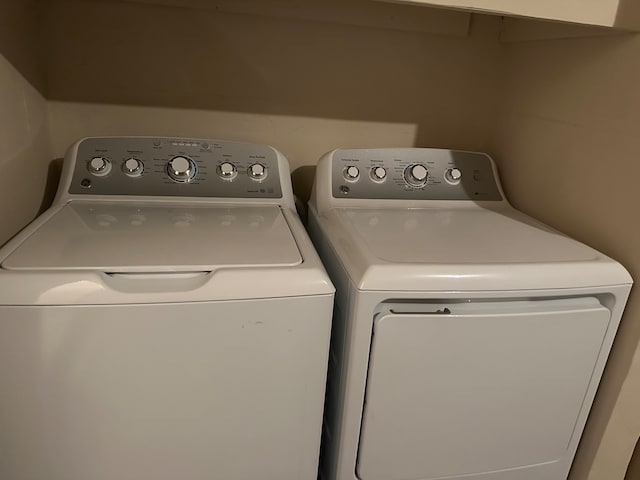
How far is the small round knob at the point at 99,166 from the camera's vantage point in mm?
1184

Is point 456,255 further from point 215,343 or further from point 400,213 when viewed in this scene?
point 215,343

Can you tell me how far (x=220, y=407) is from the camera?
891mm

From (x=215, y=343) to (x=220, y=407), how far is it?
0.13 metres

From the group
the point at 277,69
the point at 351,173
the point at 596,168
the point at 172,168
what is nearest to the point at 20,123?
the point at 172,168

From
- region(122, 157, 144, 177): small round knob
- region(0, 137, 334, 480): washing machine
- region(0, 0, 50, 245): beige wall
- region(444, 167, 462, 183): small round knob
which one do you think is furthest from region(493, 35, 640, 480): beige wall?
region(0, 0, 50, 245): beige wall

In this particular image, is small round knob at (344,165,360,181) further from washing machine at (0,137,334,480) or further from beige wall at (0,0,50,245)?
beige wall at (0,0,50,245)

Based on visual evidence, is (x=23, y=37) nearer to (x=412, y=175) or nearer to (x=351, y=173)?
(x=351, y=173)

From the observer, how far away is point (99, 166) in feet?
3.89

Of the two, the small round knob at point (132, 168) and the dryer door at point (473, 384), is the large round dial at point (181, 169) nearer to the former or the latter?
the small round knob at point (132, 168)

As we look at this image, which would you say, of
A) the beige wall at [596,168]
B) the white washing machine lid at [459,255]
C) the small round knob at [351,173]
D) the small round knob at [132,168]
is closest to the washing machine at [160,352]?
the white washing machine lid at [459,255]

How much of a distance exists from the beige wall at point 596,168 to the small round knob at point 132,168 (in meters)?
0.96

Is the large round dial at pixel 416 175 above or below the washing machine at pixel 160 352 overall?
above

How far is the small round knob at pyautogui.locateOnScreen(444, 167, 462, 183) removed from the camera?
1348 mm

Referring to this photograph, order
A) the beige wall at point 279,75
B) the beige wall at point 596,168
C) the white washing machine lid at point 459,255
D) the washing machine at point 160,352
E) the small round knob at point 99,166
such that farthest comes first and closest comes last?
the beige wall at point 279,75 < the small round knob at point 99,166 < the beige wall at point 596,168 < the white washing machine lid at point 459,255 < the washing machine at point 160,352
